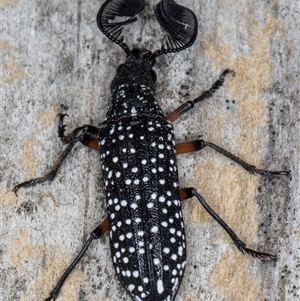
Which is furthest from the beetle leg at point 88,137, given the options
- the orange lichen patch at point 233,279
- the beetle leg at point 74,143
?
the orange lichen patch at point 233,279

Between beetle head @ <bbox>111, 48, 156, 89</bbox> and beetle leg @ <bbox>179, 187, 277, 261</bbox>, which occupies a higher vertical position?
beetle head @ <bbox>111, 48, 156, 89</bbox>

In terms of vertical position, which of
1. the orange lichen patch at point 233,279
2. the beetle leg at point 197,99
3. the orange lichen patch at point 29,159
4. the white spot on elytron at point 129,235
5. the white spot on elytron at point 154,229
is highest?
the beetle leg at point 197,99

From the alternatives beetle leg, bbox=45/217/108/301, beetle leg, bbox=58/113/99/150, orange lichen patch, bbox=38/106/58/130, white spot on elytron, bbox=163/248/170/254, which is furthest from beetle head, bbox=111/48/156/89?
white spot on elytron, bbox=163/248/170/254

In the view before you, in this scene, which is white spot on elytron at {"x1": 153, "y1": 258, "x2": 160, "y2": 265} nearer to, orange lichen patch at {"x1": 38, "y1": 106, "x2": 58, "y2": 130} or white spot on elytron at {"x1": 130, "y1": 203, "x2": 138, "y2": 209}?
white spot on elytron at {"x1": 130, "y1": 203, "x2": 138, "y2": 209}

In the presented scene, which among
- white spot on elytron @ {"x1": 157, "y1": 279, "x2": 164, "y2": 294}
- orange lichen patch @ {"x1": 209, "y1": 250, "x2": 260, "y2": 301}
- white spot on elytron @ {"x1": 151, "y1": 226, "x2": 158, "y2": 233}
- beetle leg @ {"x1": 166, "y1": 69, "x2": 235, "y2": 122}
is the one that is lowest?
orange lichen patch @ {"x1": 209, "y1": 250, "x2": 260, "y2": 301}

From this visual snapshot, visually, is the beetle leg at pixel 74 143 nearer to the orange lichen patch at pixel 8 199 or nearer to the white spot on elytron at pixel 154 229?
the orange lichen patch at pixel 8 199

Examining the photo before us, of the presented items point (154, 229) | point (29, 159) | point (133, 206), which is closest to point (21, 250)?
point (29, 159)

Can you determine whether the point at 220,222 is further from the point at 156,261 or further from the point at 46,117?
the point at 46,117

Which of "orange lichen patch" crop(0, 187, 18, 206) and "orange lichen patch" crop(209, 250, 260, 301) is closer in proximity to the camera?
"orange lichen patch" crop(209, 250, 260, 301)
